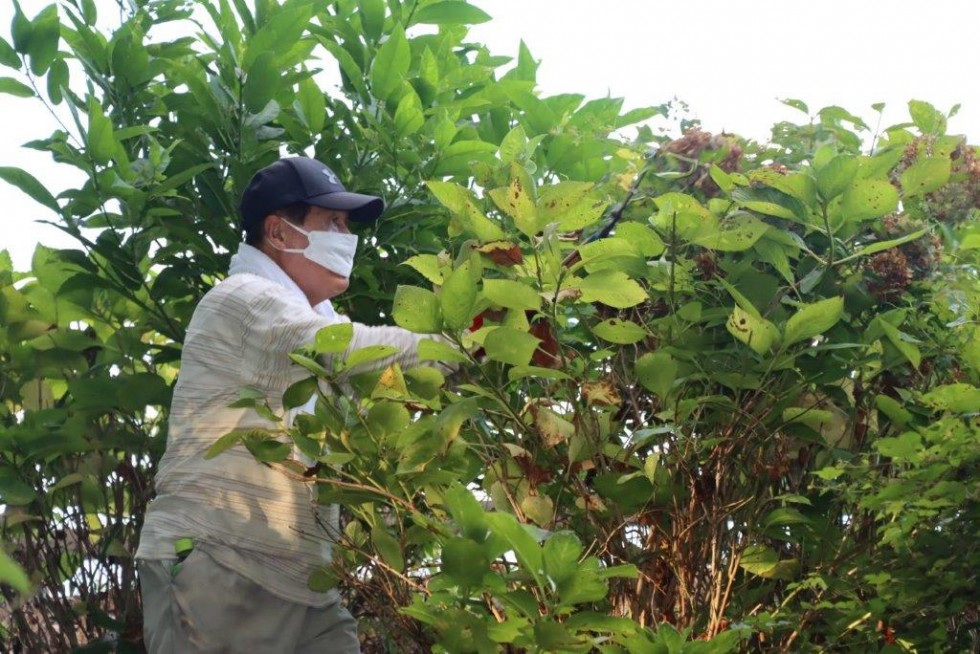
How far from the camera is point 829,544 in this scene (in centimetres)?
268

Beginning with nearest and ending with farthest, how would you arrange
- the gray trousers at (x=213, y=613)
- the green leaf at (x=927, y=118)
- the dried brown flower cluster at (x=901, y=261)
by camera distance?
the dried brown flower cluster at (x=901, y=261)
the green leaf at (x=927, y=118)
the gray trousers at (x=213, y=613)

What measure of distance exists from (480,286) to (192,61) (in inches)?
87.1

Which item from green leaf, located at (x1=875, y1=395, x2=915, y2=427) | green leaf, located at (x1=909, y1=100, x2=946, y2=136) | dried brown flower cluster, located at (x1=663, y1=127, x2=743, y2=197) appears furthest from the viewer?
green leaf, located at (x1=909, y1=100, x2=946, y2=136)

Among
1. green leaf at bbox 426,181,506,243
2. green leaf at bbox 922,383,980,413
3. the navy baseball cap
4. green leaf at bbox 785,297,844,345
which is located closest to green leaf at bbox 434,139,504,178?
the navy baseball cap

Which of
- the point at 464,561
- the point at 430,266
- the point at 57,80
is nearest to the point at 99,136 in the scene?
the point at 57,80

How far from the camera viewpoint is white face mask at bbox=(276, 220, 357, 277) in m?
3.73

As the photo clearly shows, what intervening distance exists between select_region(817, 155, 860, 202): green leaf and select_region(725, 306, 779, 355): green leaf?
0.99 ft

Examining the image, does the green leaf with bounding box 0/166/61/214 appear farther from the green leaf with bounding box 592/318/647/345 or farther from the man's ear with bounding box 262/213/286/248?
the green leaf with bounding box 592/318/647/345

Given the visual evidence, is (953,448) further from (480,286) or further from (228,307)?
(228,307)

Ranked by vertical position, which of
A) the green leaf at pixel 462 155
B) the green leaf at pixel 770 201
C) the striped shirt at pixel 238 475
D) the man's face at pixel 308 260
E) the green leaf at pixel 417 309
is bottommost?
the striped shirt at pixel 238 475

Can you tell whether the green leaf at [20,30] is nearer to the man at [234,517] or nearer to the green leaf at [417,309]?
the man at [234,517]

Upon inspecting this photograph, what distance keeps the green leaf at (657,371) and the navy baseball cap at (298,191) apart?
1.52 meters

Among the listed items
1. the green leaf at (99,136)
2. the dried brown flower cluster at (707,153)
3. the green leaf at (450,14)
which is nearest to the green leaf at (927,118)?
the dried brown flower cluster at (707,153)

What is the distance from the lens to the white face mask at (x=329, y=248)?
3729mm
